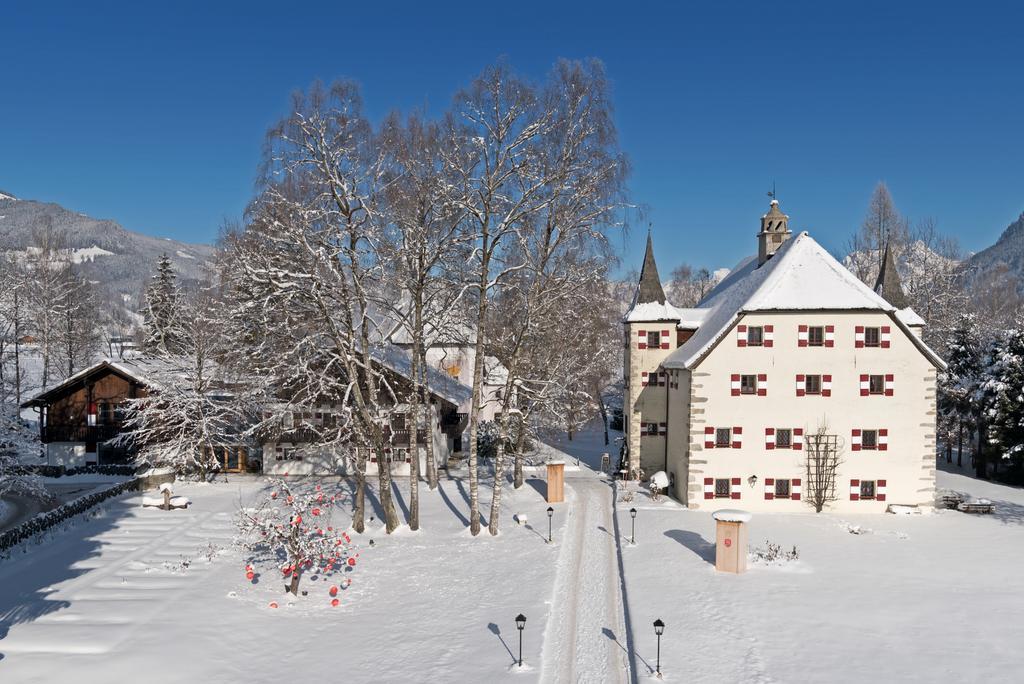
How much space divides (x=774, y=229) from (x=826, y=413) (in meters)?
10.3

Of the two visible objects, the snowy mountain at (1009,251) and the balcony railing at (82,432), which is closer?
the balcony railing at (82,432)

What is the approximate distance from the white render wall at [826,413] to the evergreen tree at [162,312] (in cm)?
2499

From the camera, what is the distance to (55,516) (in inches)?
889

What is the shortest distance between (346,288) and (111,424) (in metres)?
23.2

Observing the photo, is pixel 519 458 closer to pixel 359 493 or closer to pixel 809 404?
pixel 359 493

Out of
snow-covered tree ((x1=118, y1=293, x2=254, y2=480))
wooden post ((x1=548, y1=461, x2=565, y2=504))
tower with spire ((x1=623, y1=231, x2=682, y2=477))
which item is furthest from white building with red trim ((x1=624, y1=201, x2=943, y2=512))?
snow-covered tree ((x1=118, y1=293, x2=254, y2=480))

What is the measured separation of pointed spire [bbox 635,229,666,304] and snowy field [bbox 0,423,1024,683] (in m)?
11.2

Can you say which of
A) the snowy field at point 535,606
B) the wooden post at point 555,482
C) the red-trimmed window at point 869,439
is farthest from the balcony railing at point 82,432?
the red-trimmed window at point 869,439

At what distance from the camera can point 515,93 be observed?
18.8m

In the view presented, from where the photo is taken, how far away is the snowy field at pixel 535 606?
12.7m

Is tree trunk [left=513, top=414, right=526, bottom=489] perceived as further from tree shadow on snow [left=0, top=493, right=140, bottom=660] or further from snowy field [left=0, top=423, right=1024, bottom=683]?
tree shadow on snow [left=0, top=493, right=140, bottom=660]

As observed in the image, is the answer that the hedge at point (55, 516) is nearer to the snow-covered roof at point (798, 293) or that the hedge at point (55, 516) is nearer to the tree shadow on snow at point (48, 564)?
the tree shadow on snow at point (48, 564)

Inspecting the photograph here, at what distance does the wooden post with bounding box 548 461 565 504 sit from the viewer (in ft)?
85.7

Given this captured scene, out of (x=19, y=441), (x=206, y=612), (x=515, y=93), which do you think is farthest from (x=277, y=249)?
(x=19, y=441)
